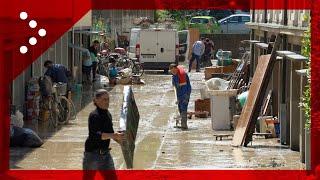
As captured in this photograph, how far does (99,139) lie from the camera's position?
37.9 feet

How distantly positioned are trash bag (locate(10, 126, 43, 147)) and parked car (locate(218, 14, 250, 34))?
39227mm

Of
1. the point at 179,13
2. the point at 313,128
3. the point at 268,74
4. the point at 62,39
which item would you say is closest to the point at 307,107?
the point at 313,128

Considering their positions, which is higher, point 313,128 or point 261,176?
point 313,128

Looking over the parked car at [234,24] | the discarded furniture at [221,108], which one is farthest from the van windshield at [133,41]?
the discarded furniture at [221,108]

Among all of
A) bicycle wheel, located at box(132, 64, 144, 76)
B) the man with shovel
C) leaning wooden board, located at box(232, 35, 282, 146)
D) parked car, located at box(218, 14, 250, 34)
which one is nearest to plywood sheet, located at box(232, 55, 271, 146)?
leaning wooden board, located at box(232, 35, 282, 146)

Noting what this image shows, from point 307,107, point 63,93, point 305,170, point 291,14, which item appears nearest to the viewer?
point 307,107

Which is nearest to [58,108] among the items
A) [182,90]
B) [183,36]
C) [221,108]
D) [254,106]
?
[182,90]

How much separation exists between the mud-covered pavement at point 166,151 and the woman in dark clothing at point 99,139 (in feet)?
15.6

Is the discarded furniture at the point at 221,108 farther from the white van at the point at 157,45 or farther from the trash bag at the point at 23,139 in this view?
the white van at the point at 157,45

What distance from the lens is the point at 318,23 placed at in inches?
432

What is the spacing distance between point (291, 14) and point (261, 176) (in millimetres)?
5998

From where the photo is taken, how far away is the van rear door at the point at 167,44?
43406mm

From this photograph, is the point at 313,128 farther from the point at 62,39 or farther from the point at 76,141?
the point at 62,39

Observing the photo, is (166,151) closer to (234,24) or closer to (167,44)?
(167,44)
